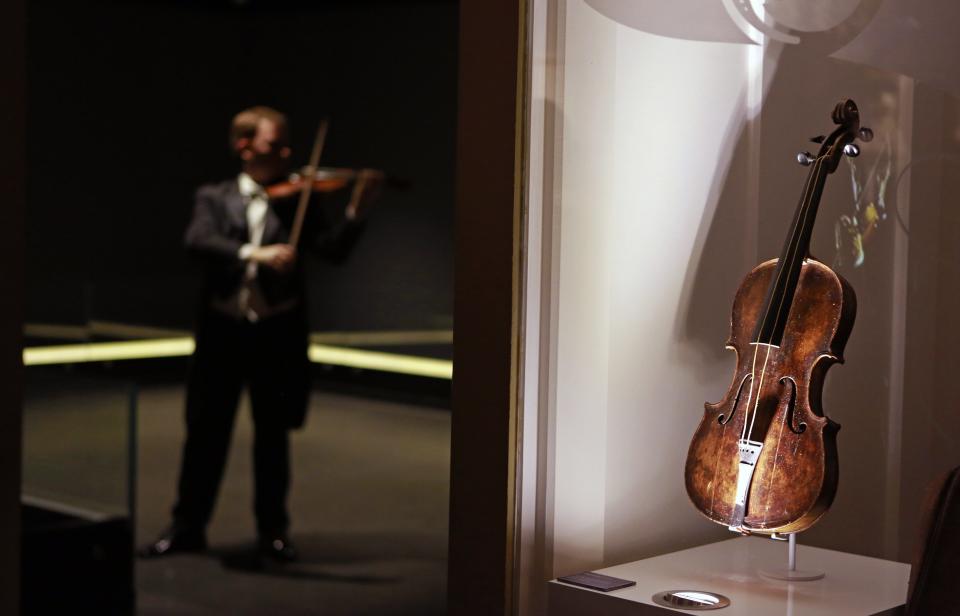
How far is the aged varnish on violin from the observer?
1.70 m

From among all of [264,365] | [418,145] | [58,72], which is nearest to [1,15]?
[264,365]

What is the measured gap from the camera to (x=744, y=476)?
1.73m

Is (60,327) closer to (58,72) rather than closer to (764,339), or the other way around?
(58,72)

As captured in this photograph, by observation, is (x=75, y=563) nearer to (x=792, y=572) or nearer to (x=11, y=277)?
(x=11, y=277)

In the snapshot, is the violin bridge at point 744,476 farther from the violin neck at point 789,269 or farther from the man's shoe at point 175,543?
the man's shoe at point 175,543

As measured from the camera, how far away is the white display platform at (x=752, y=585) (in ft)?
5.57

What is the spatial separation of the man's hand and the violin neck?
7.90ft

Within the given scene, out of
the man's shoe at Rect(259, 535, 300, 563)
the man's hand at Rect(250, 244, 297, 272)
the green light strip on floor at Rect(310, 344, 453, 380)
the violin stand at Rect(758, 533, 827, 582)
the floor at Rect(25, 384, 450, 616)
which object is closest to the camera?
the violin stand at Rect(758, 533, 827, 582)

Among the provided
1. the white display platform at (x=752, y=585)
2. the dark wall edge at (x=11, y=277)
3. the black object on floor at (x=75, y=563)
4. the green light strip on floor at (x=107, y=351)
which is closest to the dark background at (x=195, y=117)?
the green light strip on floor at (x=107, y=351)

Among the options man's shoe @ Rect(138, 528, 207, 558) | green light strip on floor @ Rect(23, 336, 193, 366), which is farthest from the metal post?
green light strip on floor @ Rect(23, 336, 193, 366)

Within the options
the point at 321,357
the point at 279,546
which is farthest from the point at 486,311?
the point at 321,357

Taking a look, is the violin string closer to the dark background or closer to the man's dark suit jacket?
the man's dark suit jacket

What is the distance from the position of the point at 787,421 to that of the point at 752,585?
0.84 feet

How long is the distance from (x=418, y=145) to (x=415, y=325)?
2.20m
